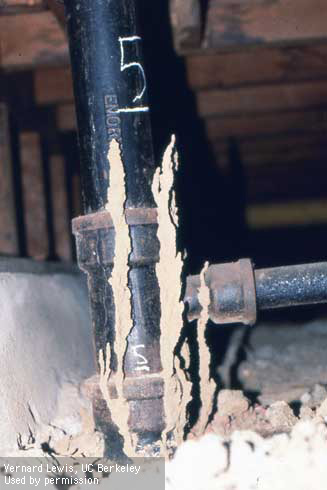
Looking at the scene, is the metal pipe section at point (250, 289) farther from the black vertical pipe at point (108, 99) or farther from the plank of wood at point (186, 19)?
the plank of wood at point (186, 19)

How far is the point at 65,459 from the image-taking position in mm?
1419

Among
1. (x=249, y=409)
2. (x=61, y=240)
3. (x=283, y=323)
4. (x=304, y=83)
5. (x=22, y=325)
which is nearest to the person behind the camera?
(x=249, y=409)

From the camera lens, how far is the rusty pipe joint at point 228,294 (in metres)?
1.45

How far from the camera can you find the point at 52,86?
10.4 feet

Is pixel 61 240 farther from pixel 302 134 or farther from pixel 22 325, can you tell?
pixel 22 325

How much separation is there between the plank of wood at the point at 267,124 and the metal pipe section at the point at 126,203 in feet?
8.16

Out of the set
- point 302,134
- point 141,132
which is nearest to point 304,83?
point 302,134

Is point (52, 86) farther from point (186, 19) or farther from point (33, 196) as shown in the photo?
point (186, 19)

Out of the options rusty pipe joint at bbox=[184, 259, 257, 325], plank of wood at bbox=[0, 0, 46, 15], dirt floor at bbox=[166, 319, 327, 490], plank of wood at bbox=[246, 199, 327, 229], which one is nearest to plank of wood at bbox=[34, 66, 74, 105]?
plank of wood at bbox=[0, 0, 46, 15]

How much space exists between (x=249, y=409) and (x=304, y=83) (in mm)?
2344

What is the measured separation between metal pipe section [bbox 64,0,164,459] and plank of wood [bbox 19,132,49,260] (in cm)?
204

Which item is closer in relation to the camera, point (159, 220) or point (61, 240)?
point (159, 220)

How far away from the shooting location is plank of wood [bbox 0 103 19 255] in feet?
9.86

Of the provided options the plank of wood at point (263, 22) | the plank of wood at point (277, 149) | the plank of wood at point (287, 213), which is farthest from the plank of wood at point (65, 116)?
the plank of wood at point (287, 213)
